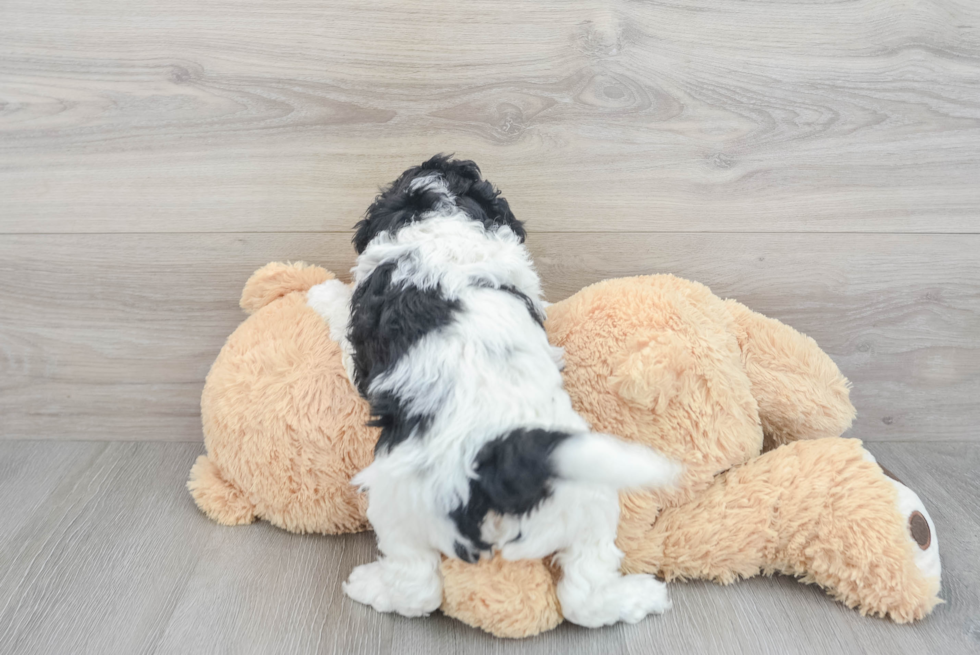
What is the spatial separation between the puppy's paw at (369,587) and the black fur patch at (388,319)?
10.8 inches

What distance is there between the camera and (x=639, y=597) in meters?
0.91

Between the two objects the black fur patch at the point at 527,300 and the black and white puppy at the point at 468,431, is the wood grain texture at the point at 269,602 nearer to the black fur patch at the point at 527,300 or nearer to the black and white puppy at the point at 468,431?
the black and white puppy at the point at 468,431

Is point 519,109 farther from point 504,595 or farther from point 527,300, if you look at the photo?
point 504,595

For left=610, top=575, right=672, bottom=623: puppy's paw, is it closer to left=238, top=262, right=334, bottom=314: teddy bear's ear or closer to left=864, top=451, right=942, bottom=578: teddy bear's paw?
left=864, top=451, right=942, bottom=578: teddy bear's paw

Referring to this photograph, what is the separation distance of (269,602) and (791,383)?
0.86m

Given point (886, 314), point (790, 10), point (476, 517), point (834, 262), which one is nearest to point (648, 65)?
point (790, 10)

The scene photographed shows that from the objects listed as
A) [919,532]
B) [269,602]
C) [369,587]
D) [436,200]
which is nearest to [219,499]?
[269,602]

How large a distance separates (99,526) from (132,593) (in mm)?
213

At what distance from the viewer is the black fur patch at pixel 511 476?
71cm

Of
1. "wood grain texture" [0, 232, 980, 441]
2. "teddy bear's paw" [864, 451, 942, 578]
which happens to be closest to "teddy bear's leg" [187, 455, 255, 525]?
"wood grain texture" [0, 232, 980, 441]

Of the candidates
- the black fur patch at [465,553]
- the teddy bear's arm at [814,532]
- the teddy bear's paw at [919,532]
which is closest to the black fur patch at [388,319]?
the black fur patch at [465,553]

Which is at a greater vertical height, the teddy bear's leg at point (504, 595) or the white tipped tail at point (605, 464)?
the white tipped tail at point (605, 464)

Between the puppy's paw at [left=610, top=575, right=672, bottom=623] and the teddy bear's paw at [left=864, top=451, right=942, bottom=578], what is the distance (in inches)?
13.2

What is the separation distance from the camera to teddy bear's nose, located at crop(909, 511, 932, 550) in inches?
35.5
